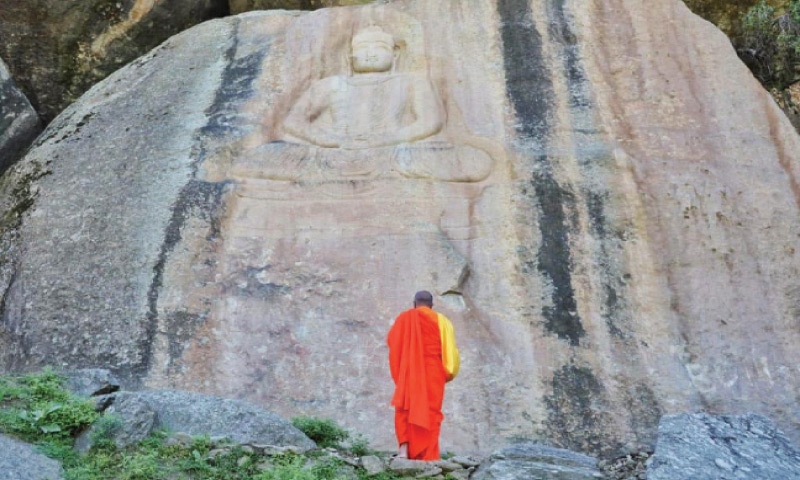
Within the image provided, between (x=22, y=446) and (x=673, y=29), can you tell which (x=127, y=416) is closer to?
(x=22, y=446)

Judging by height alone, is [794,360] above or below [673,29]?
below

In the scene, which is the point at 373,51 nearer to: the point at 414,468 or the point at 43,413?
the point at 43,413

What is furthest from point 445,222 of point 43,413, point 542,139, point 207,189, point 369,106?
point 43,413

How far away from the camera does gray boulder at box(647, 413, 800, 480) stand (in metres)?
5.60

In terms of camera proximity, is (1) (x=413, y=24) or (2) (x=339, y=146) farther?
(1) (x=413, y=24)

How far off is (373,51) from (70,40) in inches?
142

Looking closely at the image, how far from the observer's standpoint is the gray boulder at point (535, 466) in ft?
19.1

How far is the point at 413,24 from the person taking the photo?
1115 centimetres

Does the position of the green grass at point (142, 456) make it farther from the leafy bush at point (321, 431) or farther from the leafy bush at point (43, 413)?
the leafy bush at point (321, 431)

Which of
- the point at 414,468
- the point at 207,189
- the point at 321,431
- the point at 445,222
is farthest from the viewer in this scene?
the point at 207,189

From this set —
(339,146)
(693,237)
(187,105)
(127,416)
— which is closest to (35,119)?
(187,105)

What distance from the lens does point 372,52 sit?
10859 mm

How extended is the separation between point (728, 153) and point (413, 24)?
10.9 ft

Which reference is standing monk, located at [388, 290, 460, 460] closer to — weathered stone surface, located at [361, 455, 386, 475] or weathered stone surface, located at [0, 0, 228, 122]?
weathered stone surface, located at [361, 455, 386, 475]
